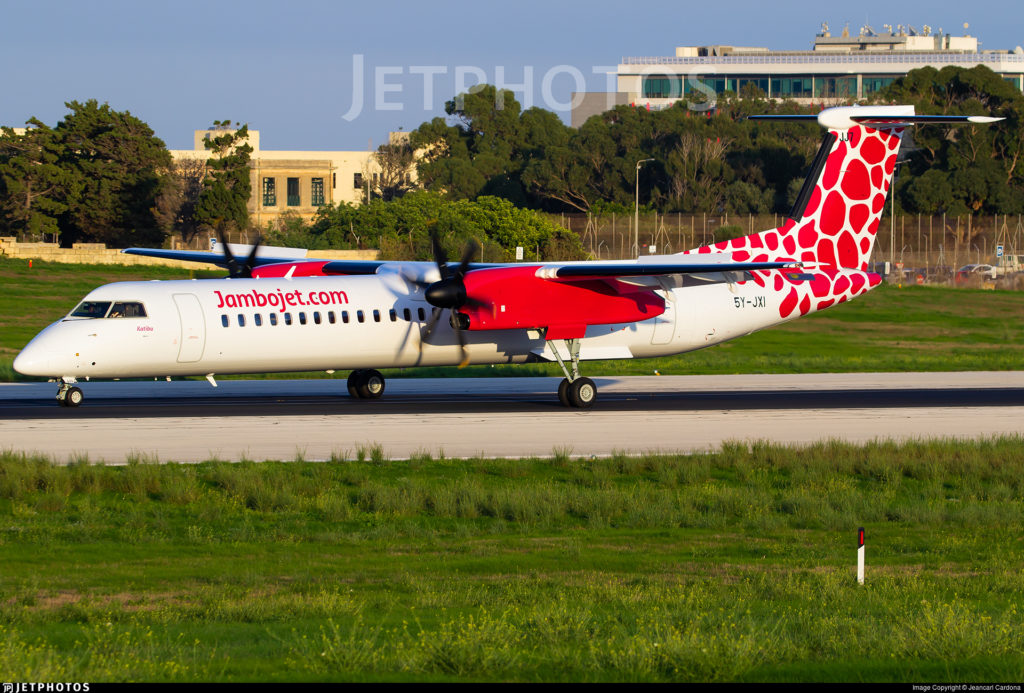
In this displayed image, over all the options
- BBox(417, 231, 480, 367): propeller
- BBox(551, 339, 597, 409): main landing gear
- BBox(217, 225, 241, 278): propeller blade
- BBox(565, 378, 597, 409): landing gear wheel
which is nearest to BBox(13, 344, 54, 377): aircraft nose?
BBox(217, 225, 241, 278): propeller blade

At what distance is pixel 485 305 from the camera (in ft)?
92.1

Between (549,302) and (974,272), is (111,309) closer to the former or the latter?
(549,302)

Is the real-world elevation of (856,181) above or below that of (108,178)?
below

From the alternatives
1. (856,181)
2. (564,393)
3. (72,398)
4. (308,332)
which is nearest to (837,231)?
(856,181)

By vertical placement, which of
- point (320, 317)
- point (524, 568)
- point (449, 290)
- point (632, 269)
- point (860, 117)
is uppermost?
point (860, 117)

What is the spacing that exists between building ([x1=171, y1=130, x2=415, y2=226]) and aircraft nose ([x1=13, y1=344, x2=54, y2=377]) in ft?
292

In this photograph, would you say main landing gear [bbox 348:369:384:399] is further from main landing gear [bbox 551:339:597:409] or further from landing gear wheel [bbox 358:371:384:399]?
main landing gear [bbox 551:339:597:409]

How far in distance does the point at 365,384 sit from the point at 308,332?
12.3 ft

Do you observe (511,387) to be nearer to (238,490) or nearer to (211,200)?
(238,490)

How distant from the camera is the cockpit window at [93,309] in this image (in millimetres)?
26453

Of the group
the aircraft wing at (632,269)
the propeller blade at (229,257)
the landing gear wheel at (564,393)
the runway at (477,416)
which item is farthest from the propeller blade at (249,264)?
the landing gear wheel at (564,393)

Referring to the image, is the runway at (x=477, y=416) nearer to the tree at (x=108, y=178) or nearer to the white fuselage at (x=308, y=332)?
the white fuselage at (x=308, y=332)
